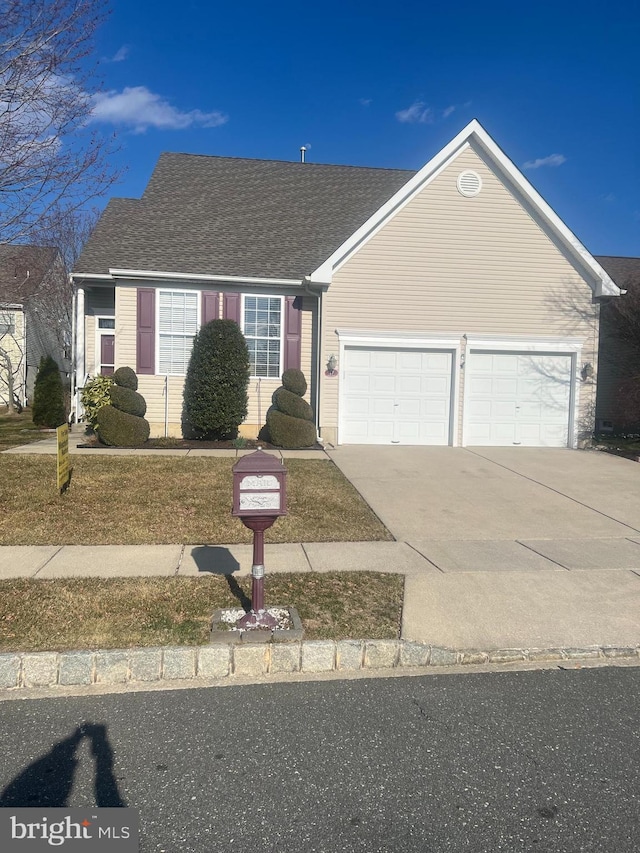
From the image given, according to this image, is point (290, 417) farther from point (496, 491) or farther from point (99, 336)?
point (99, 336)

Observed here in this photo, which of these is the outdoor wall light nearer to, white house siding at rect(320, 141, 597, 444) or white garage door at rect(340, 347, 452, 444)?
white house siding at rect(320, 141, 597, 444)

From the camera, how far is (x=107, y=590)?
5.20m

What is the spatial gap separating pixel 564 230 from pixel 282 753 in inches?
526

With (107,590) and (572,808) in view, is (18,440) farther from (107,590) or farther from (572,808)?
(572,808)

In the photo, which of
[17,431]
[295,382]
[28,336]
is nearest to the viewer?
[295,382]

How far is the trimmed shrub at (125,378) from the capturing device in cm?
1354

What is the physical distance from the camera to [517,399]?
14.4m

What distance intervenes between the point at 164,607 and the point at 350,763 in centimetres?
218

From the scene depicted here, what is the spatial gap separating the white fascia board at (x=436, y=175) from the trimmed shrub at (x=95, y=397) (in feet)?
16.3

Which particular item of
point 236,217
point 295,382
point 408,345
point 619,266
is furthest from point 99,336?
point 619,266

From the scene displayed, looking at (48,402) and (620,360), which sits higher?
(620,360)

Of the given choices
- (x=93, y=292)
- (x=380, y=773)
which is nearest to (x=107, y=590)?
(x=380, y=773)

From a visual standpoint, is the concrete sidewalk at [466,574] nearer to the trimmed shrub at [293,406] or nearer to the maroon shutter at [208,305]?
the trimmed shrub at [293,406]

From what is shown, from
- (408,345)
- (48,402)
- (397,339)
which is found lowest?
(48,402)
